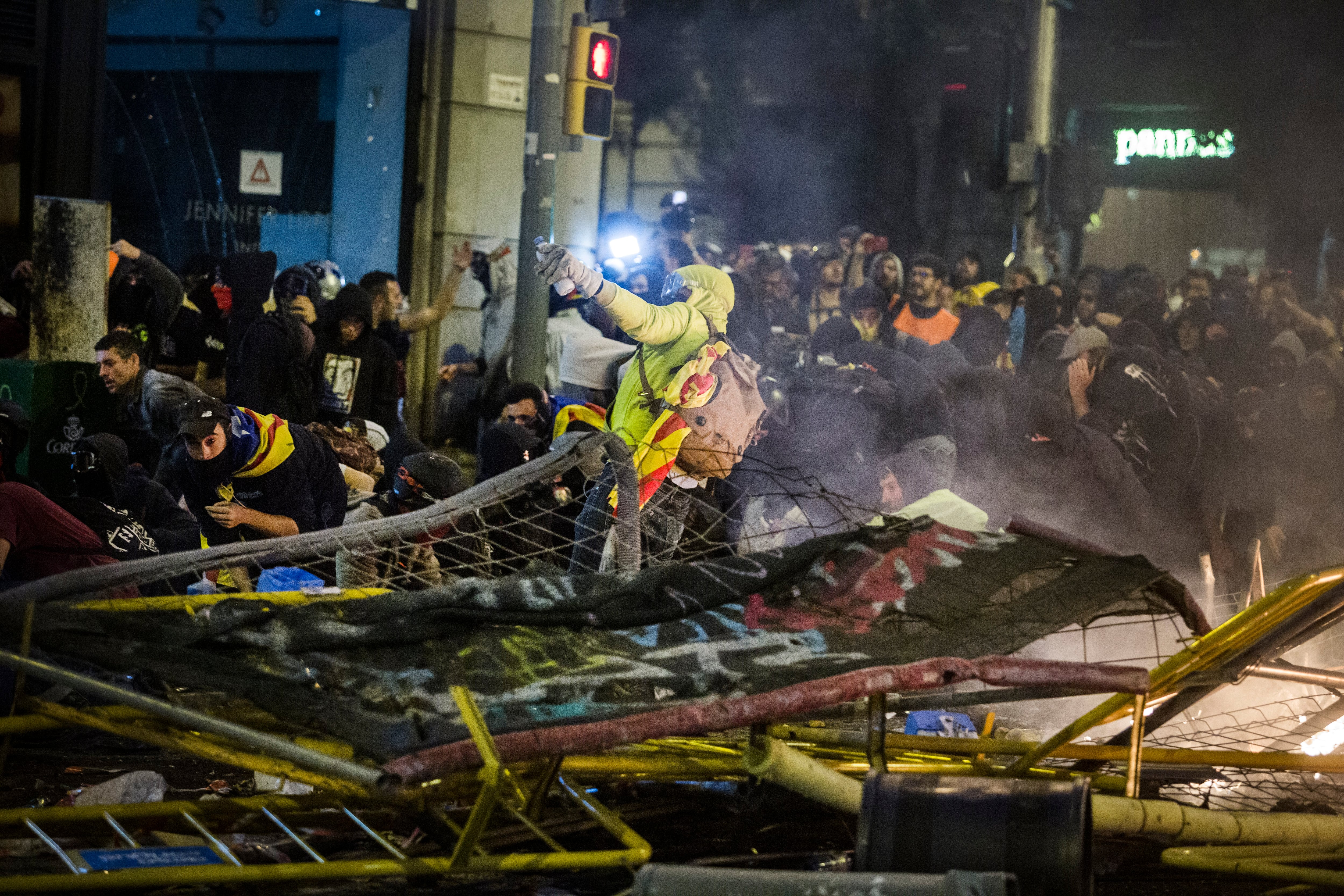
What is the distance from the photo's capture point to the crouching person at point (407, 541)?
17.6 ft

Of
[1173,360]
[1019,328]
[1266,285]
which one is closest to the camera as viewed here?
[1173,360]

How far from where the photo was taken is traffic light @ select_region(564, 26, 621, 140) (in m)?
10.2

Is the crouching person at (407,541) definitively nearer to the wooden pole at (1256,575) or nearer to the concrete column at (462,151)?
the wooden pole at (1256,575)

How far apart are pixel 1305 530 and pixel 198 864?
8423 mm

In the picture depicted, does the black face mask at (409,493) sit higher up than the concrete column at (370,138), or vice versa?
the concrete column at (370,138)

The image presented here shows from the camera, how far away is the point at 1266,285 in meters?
15.0

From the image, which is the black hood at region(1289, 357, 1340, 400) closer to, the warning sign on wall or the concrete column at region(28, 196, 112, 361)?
the concrete column at region(28, 196, 112, 361)

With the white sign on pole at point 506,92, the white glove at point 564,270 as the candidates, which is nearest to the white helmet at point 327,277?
the white sign on pole at point 506,92

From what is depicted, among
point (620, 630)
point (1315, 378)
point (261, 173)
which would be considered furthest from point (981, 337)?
point (620, 630)

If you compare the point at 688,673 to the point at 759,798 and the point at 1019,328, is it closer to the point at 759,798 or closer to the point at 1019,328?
the point at 759,798

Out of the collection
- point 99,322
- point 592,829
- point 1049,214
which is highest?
point 1049,214

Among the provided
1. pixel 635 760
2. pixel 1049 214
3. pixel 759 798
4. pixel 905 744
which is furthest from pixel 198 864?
pixel 1049 214

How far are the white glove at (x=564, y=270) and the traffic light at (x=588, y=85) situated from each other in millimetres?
3837

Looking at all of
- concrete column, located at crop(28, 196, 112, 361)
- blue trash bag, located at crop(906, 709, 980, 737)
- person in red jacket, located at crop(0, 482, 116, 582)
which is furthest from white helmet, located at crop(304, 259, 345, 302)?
blue trash bag, located at crop(906, 709, 980, 737)
